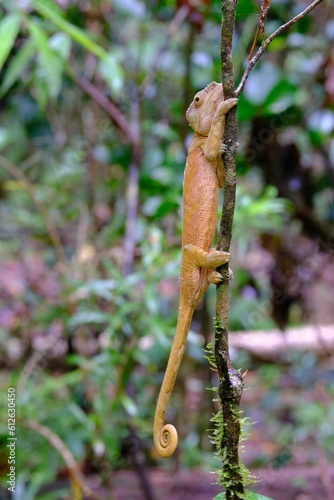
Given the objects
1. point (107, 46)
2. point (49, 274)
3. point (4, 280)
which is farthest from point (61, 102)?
point (4, 280)

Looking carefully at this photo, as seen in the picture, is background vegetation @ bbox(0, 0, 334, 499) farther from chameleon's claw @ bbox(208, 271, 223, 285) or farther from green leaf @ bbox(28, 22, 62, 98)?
chameleon's claw @ bbox(208, 271, 223, 285)

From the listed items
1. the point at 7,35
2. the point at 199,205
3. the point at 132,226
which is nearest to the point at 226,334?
the point at 199,205

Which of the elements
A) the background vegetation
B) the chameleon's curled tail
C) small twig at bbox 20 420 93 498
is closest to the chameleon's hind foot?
the chameleon's curled tail

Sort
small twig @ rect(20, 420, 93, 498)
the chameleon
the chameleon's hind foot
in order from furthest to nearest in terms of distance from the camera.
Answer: small twig @ rect(20, 420, 93, 498) → the chameleon → the chameleon's hind foot

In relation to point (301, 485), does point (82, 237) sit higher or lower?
higher

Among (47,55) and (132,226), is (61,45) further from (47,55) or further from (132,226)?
(132,226)

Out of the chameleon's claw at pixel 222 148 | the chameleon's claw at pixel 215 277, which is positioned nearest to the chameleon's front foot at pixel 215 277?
the chameleon's claw at pixel 215 277

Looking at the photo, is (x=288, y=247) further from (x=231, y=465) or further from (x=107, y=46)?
(x=231, y=465)
